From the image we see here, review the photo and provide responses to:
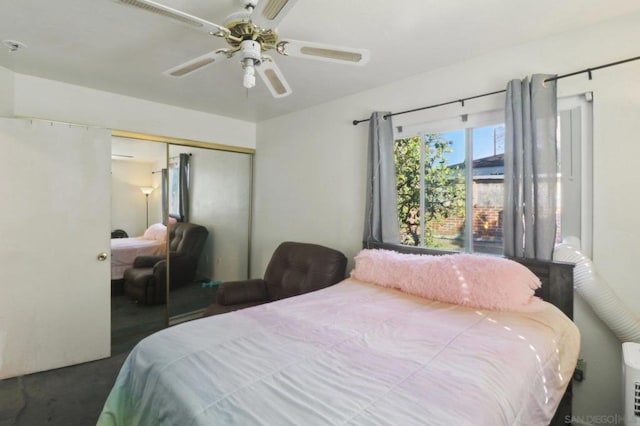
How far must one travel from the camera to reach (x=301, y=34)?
75.0 inches

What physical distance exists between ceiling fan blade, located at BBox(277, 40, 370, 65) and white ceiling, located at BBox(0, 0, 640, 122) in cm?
33

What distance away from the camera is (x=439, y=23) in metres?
1.79

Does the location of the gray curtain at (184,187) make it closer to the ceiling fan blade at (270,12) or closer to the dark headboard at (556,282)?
the ceiling fan blade at (270,12)

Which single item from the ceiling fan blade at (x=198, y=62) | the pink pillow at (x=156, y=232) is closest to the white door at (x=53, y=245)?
the pink pillow at (x=156, y=232)

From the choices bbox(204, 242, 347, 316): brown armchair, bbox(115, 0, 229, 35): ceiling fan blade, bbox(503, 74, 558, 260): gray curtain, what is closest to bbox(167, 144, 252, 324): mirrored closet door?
bbox(204, 242, 347, 316): brown armchair

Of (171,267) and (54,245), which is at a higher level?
(54,245)

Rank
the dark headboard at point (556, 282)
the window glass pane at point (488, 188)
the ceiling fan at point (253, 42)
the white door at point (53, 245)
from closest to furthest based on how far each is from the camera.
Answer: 1. the ceiling fan at point (253, 42)
2. the dark headboard at point (556, 282)
3. the window glass pane at point (488, 188)
4. the white door at point (53, 245)

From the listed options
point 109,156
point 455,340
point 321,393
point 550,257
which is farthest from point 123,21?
point 550,257

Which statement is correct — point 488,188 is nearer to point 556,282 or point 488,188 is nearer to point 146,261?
point 556,282

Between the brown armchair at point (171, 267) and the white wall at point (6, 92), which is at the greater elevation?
the white wall at point (6, 92)

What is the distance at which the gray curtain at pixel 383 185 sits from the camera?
260cm

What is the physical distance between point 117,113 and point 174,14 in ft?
7.54

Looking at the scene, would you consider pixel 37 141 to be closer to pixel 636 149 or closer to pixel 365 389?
pixel 365 389

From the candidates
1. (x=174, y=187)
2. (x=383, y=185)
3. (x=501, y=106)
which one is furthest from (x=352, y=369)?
(x=174, y=187)
